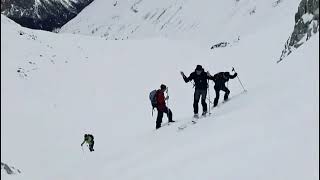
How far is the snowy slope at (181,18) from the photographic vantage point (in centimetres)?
5091

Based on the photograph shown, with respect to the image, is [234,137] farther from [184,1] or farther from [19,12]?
[19,12]

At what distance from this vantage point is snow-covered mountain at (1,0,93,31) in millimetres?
114750

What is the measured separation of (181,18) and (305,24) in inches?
2124

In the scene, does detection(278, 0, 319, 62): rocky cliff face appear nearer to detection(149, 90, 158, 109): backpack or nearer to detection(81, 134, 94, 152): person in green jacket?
detection(149, 90, 158, 109): backpack

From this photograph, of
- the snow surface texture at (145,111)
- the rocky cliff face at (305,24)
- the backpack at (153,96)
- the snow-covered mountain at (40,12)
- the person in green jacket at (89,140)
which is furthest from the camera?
the snow-covered mountain at (40,12)

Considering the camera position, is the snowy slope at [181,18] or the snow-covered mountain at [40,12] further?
the snow-covered mountain at [40,12]

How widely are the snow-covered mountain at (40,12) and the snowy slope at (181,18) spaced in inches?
656

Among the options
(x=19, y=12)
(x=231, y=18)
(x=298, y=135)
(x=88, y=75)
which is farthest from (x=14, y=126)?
(x=19, y=12)

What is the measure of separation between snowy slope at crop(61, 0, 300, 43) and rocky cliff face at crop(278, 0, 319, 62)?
16240mm

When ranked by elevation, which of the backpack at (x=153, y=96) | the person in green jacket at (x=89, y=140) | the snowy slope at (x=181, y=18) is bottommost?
the backpack at (x=153, y=96)

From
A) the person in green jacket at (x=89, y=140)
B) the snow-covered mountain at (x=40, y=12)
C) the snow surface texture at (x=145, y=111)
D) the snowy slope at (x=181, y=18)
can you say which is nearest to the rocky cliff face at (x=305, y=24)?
the snow surface texture at (x=145, y=111)

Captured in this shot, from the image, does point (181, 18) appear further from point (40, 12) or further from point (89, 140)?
point (40, 12)

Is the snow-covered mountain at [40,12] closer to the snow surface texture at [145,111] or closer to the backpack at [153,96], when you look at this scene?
the snow surface texture at [145,111]

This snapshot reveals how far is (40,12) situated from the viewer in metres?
120
